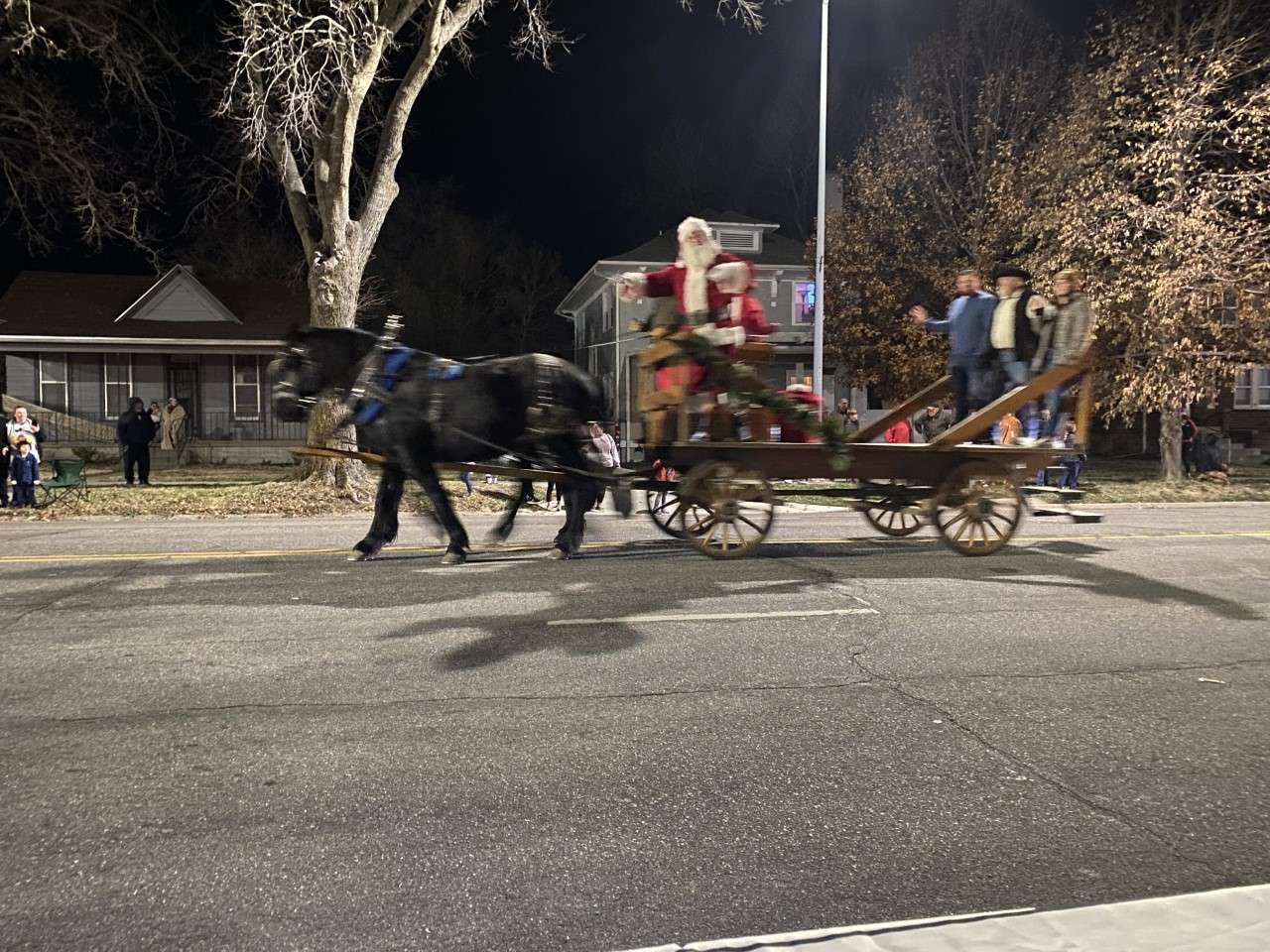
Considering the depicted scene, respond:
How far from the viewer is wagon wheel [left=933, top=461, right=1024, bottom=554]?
9.48 meters

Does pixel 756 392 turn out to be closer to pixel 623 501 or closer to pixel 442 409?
pixel 623 501

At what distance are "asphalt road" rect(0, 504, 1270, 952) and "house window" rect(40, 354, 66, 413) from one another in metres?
27.0

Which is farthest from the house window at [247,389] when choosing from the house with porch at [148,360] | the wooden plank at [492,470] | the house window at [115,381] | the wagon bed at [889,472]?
the wagon bed at [889,472]

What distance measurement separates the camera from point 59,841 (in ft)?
12.1

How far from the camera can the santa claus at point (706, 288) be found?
8.92m

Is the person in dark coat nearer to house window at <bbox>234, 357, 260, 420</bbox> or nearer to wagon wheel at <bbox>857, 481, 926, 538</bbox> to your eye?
house window at <bbox>234, 357, 260, 420</bbox>

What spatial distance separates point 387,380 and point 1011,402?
18.1 feet

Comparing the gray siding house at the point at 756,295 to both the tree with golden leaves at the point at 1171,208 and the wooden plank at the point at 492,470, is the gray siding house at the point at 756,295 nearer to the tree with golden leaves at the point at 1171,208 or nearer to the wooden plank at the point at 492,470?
the tree with golden leaves at the point at 1171,208

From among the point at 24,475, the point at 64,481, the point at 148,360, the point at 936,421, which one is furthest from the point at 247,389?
the point at 936,421

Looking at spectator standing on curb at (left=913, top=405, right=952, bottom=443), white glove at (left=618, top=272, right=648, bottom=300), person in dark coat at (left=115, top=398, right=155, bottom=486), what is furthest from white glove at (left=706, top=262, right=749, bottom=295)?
person in dark coat at (left=115, top=398, right=155, bottom=486)

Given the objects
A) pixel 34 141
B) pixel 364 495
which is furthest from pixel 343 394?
pixel 34 141

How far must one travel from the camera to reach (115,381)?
3216 centimetres

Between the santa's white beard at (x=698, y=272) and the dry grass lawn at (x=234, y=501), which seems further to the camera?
the dry grass lawn at (x=234, y=501)

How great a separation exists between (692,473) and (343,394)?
312cm
